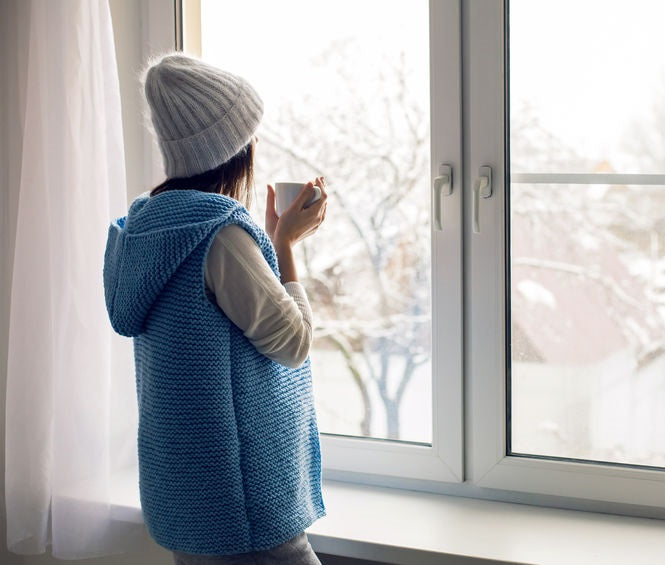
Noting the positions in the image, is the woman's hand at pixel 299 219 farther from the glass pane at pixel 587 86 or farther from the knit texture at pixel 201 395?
the glass pane at pixel 587 86

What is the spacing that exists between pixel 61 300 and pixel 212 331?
0.59m

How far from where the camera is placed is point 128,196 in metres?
1.88

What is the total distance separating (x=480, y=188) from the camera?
1.57 meters

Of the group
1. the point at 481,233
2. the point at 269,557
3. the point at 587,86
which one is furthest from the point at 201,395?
the point at 587,86

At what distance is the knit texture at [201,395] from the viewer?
115 cm

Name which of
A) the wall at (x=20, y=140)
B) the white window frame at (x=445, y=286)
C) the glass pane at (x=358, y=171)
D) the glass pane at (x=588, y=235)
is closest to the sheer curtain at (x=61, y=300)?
the wall at (x=20, y=140)

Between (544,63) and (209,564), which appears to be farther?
(544,63)

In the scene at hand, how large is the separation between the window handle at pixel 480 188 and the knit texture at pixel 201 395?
0.52 metres

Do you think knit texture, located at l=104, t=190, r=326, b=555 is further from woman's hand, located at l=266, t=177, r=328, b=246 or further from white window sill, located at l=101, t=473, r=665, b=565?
white window sill, located at l=101, t=473, r=665, b=565

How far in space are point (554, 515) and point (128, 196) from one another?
116cm

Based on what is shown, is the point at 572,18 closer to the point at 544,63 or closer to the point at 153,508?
the point at 544,63

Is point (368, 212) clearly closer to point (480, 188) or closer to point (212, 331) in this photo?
point (480, 188)

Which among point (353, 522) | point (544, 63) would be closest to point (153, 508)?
point (353, 522)

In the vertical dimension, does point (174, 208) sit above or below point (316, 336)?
above
